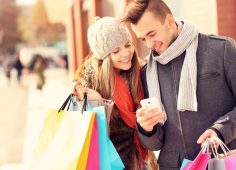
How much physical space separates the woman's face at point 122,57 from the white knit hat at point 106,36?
3 centimetres

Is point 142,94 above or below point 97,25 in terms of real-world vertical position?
below

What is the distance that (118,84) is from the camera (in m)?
2.90

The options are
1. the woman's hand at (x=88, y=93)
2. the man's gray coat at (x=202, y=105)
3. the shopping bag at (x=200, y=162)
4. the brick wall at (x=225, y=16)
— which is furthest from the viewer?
the brick wall at (x=225, y=16)

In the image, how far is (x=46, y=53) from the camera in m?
66.2

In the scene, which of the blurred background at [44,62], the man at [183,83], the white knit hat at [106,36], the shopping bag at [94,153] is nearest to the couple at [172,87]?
the man at [183,83]

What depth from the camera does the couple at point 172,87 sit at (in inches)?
96.6

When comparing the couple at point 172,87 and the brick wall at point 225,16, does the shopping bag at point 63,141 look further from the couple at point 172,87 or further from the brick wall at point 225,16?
the brick wall at point 225,16

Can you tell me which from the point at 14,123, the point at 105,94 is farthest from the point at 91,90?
the point at 14,123

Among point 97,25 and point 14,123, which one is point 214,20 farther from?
point 14,123

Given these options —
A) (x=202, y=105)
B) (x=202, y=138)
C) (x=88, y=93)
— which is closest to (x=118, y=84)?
(x=88, y=93)

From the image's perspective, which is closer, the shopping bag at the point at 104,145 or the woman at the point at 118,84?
the shopping bag at the point at 104,145

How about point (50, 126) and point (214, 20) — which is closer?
point (50, 126)

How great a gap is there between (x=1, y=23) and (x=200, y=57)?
249 feet

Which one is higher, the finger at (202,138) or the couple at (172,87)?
the couple at (172,87)
